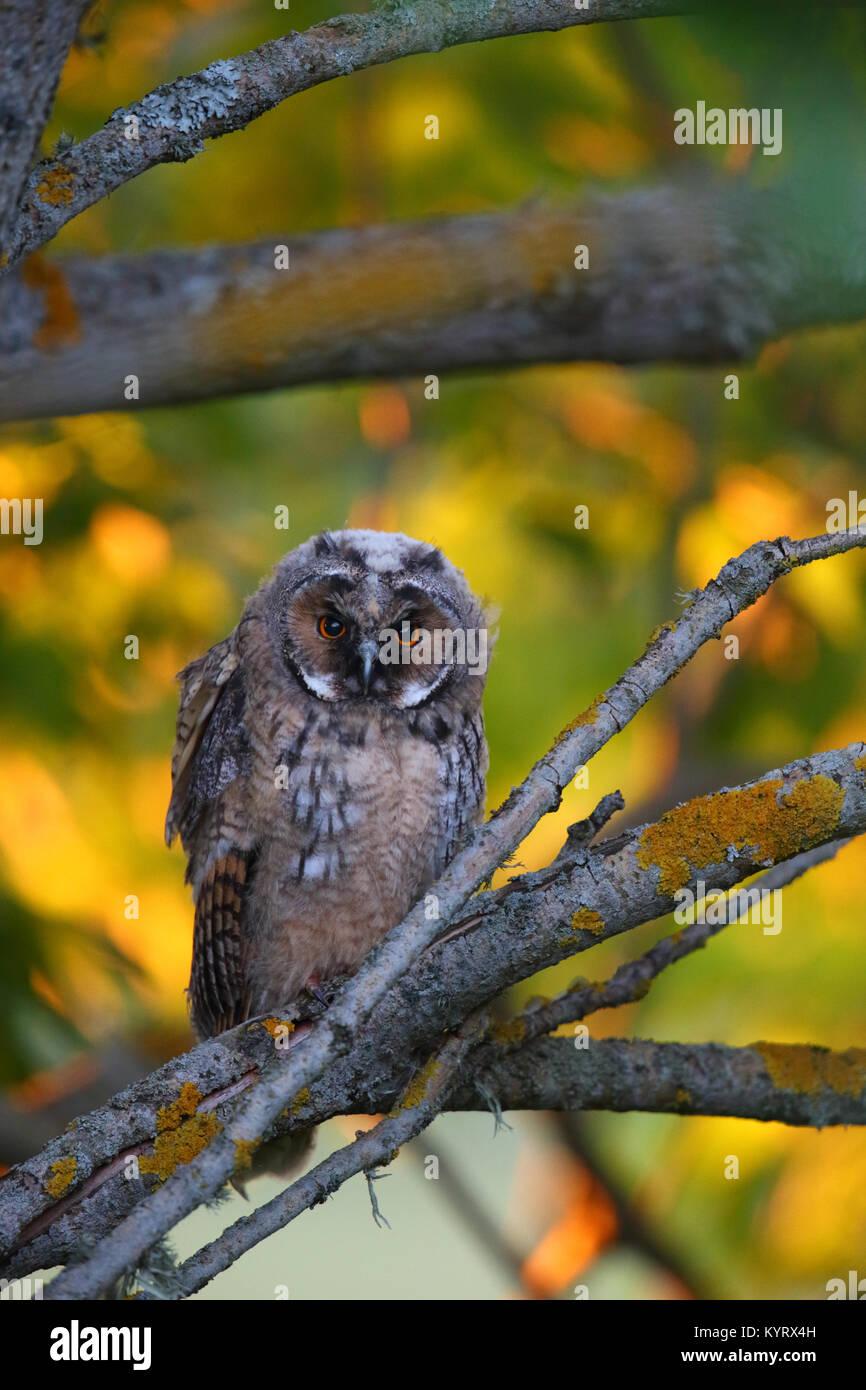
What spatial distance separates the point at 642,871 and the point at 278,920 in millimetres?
1385

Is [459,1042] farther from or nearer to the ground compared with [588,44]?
nearer to the ground

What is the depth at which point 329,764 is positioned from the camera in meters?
3.24

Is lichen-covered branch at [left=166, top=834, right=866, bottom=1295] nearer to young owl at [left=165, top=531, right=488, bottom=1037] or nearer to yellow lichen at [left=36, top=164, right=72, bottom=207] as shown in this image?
young owl at [left=165, top=531, right=488, bottom=1037]

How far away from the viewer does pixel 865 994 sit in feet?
14.5

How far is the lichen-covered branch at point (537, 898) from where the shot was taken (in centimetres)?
192

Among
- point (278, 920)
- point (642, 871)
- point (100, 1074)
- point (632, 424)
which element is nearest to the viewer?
point (642, 871)

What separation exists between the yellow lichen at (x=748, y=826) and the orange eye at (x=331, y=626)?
4.21 ft

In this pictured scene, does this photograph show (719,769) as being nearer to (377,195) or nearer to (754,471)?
(754,471)

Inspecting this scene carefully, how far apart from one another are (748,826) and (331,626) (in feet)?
4.60

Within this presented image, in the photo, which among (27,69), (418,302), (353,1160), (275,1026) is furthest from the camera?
(418,302)

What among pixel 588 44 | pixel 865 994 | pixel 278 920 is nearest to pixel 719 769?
pixel 865 994

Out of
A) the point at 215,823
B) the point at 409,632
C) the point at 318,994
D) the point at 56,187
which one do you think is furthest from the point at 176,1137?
the point at 56,187

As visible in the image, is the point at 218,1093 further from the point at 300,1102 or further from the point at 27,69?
the point at 27,69

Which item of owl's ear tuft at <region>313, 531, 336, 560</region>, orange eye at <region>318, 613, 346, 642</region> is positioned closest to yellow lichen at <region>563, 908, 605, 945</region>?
orange eye at <region>318, 613, 346, 642</region>
